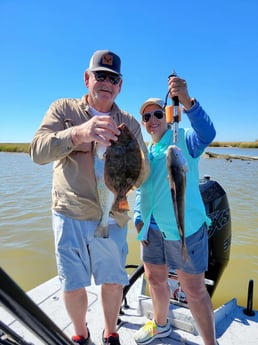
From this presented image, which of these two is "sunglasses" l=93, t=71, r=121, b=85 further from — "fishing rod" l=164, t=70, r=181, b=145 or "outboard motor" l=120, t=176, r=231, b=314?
"outboard motor" l=120, t=176, r=231, b=314

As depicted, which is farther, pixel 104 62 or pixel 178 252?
pixel 178 252

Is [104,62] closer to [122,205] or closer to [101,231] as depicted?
[122,205]

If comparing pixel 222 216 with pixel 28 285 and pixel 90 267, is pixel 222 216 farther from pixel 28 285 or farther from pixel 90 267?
pixel 28 285

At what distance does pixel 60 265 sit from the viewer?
8.95ft

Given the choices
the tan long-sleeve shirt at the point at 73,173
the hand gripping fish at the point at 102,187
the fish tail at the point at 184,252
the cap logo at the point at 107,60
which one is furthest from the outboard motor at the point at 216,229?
the cap logo at the point at 107,60

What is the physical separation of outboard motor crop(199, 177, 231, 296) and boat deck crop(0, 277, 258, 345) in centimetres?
44

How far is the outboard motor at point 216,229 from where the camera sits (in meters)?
3.91

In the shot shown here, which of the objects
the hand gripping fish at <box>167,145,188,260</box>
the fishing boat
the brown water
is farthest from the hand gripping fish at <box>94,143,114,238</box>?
the brown water

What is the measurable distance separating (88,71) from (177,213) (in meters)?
1.53

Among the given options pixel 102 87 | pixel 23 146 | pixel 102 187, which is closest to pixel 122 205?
pixel 102 187

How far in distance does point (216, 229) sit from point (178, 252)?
1240 millimetres

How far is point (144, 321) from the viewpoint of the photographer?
12.0ft

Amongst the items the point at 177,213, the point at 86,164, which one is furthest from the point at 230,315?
the point at 86,164

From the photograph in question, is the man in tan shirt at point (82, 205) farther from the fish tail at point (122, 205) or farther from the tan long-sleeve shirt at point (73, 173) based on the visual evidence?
the fish tail at point (122, 205)
